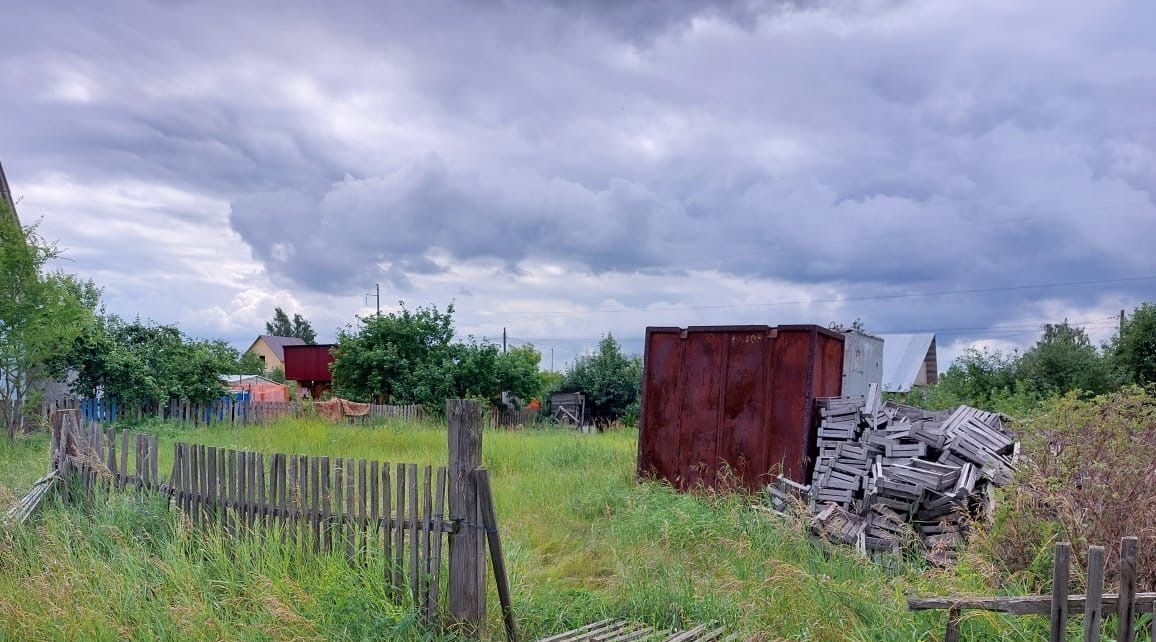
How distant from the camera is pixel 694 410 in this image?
10.7m

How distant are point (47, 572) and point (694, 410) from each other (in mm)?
7800

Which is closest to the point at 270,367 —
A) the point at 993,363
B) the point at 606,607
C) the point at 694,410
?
the point at 993,363

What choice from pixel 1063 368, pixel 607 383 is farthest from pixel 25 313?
pixel 1063 368

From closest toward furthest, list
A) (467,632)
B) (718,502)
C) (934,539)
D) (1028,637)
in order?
(1028,637) < (467,632) < (934,539) < (718,502)

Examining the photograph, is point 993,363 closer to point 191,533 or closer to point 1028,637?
point 1028,637

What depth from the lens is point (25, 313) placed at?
575 inches

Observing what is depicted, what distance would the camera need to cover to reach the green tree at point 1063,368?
74.7ft

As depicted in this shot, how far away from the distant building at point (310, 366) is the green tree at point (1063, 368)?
97.8 feet

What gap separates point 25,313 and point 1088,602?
694 inches

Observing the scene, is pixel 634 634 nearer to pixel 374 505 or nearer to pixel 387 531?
pixel 387 531

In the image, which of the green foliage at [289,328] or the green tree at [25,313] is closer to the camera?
the green tree at [25,313]

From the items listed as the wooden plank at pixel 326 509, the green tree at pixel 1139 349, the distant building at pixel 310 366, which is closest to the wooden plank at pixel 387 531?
the wooden plank at pixel 326 509

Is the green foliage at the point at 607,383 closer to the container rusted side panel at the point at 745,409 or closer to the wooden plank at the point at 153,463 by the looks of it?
the container rusted side panel at the point at 745,409

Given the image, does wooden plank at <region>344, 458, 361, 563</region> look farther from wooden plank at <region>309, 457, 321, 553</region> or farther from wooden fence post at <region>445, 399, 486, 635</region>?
wooden fence post at <region>445, 399, 486, 635</region>
